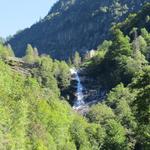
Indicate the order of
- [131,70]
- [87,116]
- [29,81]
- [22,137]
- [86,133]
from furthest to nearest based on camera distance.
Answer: [131,70] → [87,116] → [86,133] → [29,81] → [22,137]

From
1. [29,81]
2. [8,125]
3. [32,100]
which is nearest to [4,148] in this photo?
[8,125]

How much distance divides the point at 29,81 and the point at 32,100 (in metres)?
19.0

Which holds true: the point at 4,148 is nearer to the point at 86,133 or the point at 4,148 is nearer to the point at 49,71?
the point at 86,133

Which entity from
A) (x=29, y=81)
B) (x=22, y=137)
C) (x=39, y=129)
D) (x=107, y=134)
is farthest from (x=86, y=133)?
(x=22, y=137)

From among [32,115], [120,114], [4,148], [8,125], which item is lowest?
[4,148]

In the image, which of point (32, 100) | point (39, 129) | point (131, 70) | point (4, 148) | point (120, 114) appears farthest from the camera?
point (131, 70)

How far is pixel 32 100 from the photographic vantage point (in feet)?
348

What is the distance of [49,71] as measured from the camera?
652 ft

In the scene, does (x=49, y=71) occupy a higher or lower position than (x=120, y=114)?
higher

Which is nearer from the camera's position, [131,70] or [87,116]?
[87,116]

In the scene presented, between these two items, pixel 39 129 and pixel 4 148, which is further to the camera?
pixel 39 129

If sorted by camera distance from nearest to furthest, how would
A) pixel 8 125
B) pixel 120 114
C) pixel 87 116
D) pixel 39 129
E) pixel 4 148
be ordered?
pixel 4 148, pixel 8 125, pixel 39 129, pixel 120 114, pixel 87 116

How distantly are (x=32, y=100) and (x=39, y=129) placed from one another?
1287cm

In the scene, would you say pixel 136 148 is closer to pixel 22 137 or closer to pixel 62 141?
pixel 62 141
